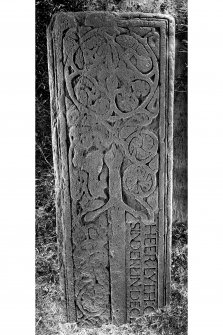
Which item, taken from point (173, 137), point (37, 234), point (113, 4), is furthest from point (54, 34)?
point (37, 234)

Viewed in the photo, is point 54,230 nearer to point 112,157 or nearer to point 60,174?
point 60,174

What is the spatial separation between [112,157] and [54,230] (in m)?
0.62

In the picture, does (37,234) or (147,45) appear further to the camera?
(37,234)

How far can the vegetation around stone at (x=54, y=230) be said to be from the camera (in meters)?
3.10

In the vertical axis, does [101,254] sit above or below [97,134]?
below

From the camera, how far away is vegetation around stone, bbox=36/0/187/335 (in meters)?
3.10

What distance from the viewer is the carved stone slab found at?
3.02 metres

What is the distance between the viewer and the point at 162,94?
3.05m

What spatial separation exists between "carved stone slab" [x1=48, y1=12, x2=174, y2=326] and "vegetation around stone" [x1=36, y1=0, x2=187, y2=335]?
9 centimetres

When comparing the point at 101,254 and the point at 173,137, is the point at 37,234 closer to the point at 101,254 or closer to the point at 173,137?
the point at 101,254

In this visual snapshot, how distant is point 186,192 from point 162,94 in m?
0.65

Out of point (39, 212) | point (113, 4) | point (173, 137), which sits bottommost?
point (39, 212)

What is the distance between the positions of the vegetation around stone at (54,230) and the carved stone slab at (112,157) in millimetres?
86

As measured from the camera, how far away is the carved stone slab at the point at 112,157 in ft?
9.89
